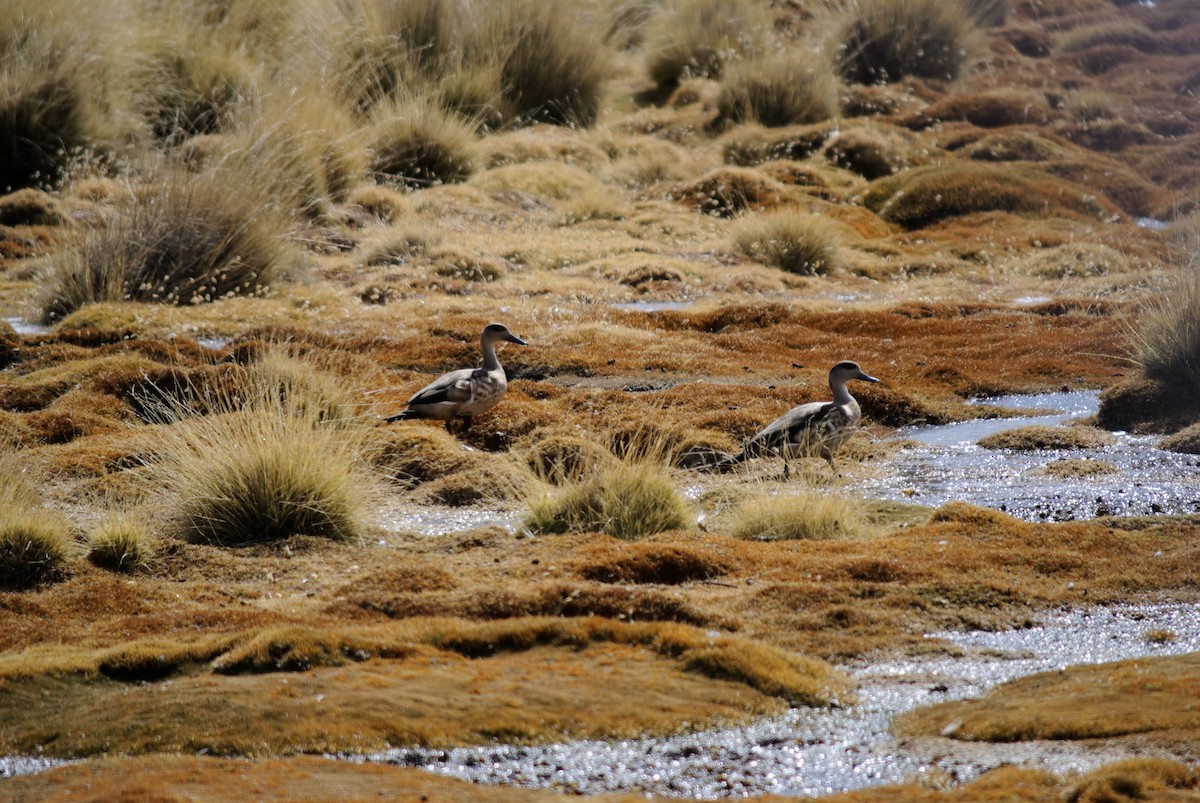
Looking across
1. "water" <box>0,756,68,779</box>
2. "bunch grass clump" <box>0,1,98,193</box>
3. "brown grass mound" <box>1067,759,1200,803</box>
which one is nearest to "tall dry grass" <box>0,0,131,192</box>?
"bunch grass clump" <box>0,1,98,193</box>

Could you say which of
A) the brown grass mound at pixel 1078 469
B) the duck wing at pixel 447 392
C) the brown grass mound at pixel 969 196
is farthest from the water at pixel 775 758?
the brown grass mound at pixel 969 196

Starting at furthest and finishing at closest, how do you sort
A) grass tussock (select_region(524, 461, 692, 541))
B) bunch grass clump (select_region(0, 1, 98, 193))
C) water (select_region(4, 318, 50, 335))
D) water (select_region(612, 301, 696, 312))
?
bunch grass clump (select_region(0, 1, 98, 193))
water (select_region(612, 301, 696, 312))
water (select_region(4, 318, 50, 335))
grass tussock (select_region(524, 461, 692, 541))

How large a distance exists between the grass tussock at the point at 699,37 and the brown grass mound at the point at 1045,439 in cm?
1731

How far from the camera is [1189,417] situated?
10.5m

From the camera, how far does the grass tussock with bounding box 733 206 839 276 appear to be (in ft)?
57.6

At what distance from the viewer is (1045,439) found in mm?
10250

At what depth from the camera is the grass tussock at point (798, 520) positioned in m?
7.69

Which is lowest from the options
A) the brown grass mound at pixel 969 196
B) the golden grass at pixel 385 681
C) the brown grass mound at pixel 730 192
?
the brown grass mound at pixel 969 196

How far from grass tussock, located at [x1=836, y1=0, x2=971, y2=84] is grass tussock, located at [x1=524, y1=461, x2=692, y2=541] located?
21.2 m

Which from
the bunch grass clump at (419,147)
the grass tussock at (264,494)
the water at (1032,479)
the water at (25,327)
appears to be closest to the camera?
the grass tussock at (264,494)

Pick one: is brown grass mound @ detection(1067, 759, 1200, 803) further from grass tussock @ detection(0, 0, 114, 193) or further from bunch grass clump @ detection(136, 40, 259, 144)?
bunch grass clump @ detection(136, 40, 259, 144)

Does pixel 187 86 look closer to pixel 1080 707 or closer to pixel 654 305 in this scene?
pixel 654 305

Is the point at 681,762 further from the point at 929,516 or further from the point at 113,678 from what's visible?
the point at 929,516

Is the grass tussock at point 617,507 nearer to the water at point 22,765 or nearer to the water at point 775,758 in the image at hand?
the water at point 775,758
